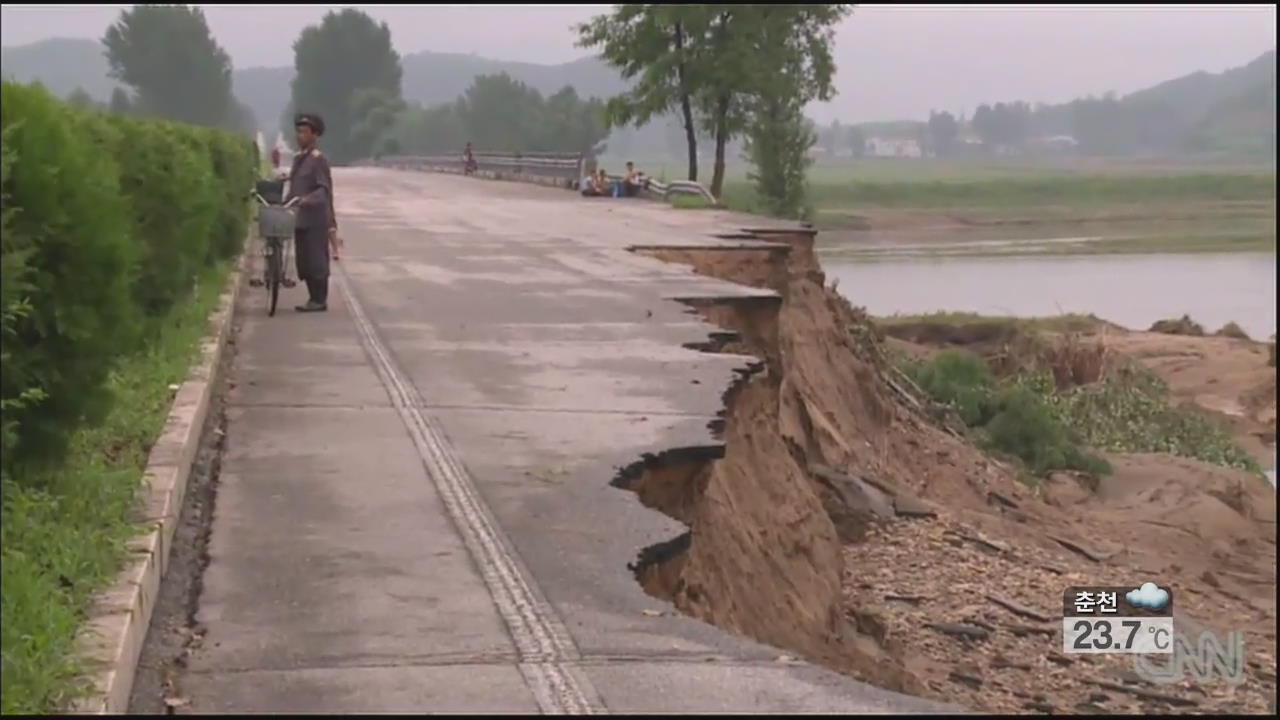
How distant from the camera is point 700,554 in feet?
29.8

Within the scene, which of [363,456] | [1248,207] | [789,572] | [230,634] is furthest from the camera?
[1248,207]

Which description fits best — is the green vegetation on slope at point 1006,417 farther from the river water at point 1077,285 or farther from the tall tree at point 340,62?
the tall tree at point 340,62

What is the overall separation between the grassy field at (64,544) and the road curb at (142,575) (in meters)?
0.05

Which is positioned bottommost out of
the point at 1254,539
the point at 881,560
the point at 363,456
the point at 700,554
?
the point at 1254,539

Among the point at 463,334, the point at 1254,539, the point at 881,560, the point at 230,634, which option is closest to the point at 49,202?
the point at 230,634

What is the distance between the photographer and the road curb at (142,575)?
501 centimetres

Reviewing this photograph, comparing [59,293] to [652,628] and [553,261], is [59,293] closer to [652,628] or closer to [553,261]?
[652,628]

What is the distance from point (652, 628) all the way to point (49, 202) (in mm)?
2548

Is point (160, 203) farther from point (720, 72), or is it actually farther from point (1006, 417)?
point (720, 72)

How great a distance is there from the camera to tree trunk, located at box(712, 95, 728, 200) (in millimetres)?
38469

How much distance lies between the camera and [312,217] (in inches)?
563

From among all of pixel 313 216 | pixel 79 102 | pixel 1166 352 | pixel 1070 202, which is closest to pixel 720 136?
pixel 1166 352
